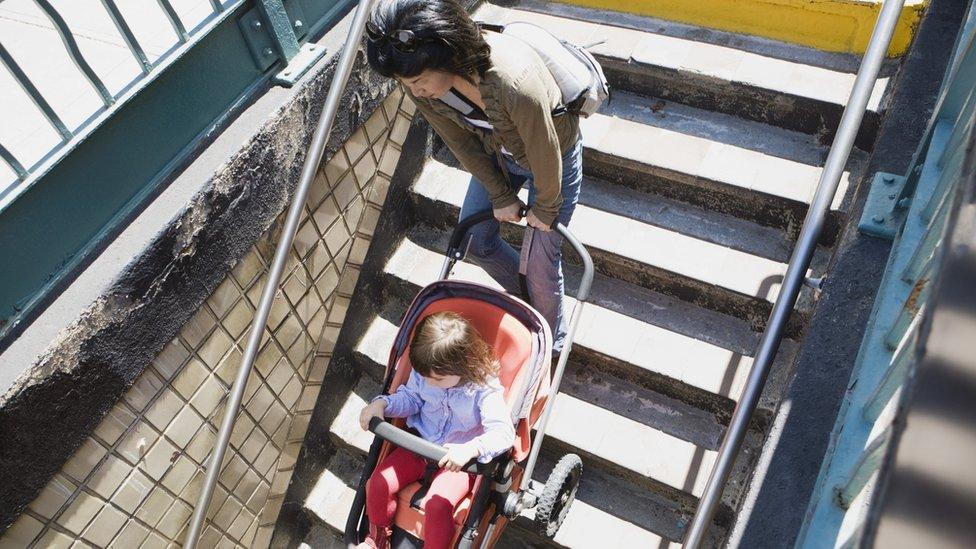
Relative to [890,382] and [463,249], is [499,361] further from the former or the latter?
[890,382]

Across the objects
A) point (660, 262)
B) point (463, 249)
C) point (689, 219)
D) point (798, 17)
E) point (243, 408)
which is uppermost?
point (798, 17)

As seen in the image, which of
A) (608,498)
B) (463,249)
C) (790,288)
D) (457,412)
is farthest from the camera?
(608,498)

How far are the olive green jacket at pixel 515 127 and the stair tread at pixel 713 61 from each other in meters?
1.44

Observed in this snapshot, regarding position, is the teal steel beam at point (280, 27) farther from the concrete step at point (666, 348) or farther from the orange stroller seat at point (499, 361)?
the concrete step at point (666, 348)

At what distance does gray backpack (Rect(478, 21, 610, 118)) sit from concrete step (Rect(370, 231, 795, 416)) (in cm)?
116

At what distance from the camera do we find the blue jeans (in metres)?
2.47

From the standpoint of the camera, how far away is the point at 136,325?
2.19m

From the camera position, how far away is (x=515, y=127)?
6.63 ft

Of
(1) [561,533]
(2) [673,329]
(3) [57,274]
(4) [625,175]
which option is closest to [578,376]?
(2) [673,329]

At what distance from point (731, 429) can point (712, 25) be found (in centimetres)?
277

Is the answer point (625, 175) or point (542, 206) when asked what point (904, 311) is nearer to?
point (542, 206)

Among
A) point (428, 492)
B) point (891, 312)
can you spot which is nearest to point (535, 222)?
point (428, 492)

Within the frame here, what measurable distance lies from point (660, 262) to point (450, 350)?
1372 millimetres

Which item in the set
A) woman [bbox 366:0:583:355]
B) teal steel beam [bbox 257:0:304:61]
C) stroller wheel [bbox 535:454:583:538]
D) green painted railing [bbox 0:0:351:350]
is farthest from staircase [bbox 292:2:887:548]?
green painted railing [bbox 0:0:351:350]
